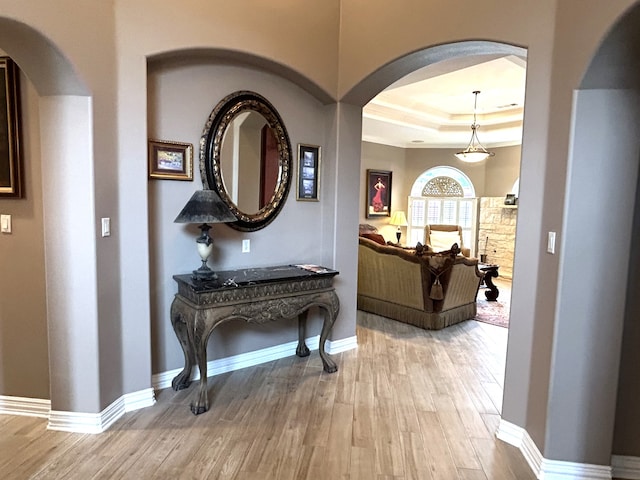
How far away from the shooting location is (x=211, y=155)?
299 centimetres

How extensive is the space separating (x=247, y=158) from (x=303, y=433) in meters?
2.07

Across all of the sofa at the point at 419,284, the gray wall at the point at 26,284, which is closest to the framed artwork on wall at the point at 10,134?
the gray wall at the point at 26,284

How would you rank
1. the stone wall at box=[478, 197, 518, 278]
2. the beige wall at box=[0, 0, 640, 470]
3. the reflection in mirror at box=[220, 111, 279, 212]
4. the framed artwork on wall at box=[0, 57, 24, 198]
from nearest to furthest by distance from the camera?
the beige wall at box=[0, 0, 640, 470] → the framed artwork on wall at box=[0, 57, 24, 198] → the reflection in mirror at box=[220, 111, 279, 212] → the stone wall at box=[478, 197, 518, 278]

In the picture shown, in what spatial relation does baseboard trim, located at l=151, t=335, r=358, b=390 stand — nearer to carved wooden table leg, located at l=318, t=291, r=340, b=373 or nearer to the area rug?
carved wooden table leg, located at l=318, t=291, r=340, b=373

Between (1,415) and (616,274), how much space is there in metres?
3.73

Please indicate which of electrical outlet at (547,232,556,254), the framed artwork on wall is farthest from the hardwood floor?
the framed artwork on wall

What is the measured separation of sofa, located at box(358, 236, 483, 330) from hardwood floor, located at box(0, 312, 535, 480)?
3.47 ft

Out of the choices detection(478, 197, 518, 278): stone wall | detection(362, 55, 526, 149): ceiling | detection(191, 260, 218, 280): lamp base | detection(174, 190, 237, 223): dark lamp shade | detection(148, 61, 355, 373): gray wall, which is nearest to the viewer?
detection(174, 190, 237, 223): dark lamp shade

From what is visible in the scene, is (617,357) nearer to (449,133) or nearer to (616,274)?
(616,274)

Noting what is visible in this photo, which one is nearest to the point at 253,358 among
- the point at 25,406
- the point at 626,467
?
the point at 25,406

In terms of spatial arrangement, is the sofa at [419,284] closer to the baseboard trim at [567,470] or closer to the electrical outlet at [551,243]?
the electrical outlet at [551,243]

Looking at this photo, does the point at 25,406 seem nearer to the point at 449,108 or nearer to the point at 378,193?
the point at 378,193

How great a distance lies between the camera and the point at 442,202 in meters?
8.68

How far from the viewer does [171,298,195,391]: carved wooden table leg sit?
2.82 metres
